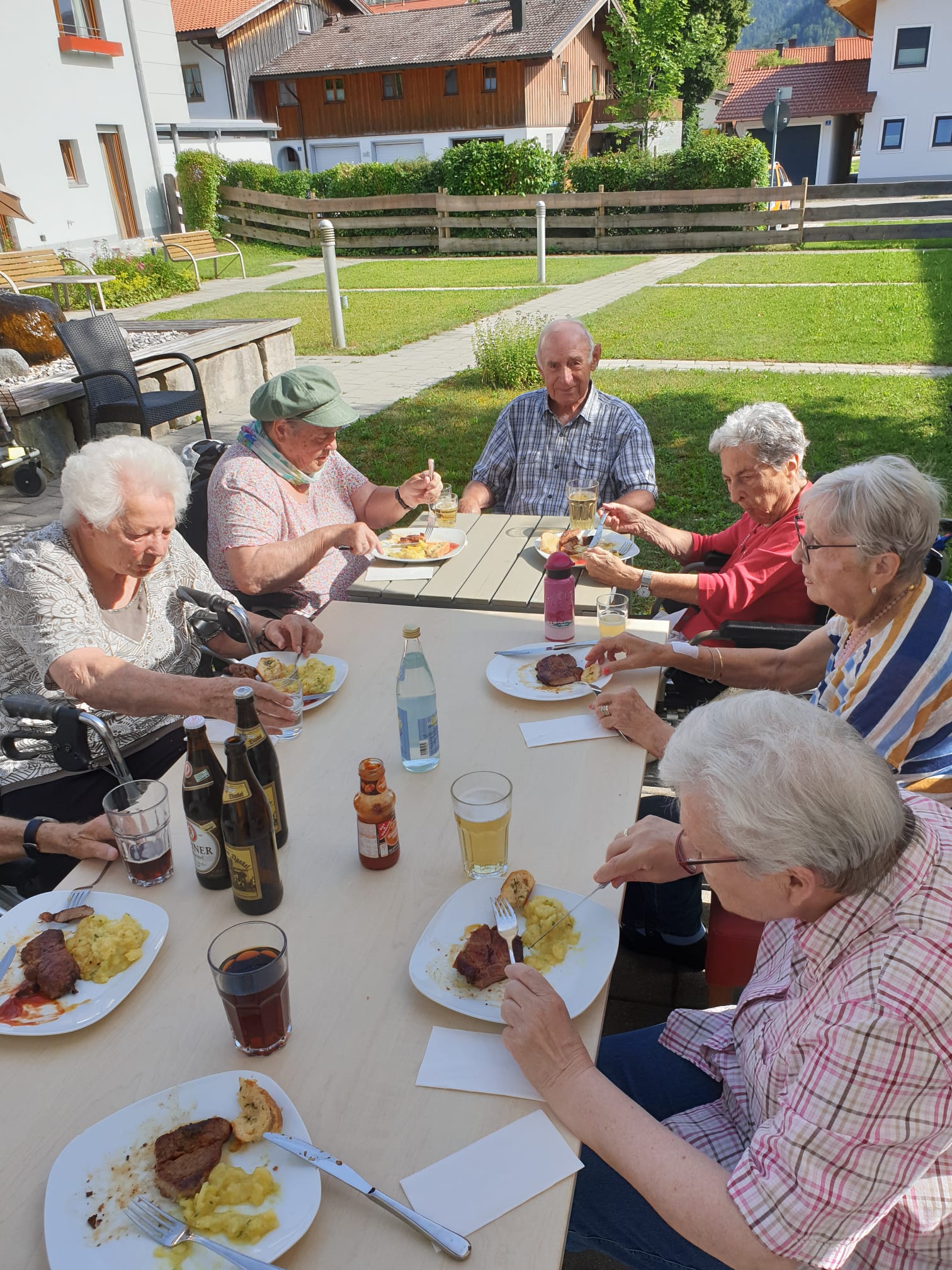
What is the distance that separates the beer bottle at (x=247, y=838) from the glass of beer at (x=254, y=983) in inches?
10.7

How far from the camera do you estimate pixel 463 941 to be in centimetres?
175

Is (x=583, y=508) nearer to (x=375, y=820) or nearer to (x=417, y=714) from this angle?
(x=417, y=714)

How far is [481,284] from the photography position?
17.2 metres

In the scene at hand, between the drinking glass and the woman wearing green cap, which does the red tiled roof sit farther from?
the drinking glass

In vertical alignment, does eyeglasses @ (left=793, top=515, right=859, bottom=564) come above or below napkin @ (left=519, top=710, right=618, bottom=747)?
above

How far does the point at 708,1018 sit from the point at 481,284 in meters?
16.9

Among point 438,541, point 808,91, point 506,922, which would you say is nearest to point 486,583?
point 438,541

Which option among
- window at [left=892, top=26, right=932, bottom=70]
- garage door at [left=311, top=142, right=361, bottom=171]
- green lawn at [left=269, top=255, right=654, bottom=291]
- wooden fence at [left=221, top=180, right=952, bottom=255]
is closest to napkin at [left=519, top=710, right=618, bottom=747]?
green lawn at [left=269, top=255, right=654, bottom=291]

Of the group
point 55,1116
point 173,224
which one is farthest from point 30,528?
point 173,224

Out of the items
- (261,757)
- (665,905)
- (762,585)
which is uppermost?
(261,757)

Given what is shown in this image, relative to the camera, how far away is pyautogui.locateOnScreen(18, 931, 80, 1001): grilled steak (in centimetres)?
167

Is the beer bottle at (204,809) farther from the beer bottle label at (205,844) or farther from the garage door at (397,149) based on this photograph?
the garage door at (397,149)

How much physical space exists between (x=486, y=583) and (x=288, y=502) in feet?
3.11

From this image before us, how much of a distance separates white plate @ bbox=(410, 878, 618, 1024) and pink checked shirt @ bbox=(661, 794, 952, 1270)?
0.36 m
